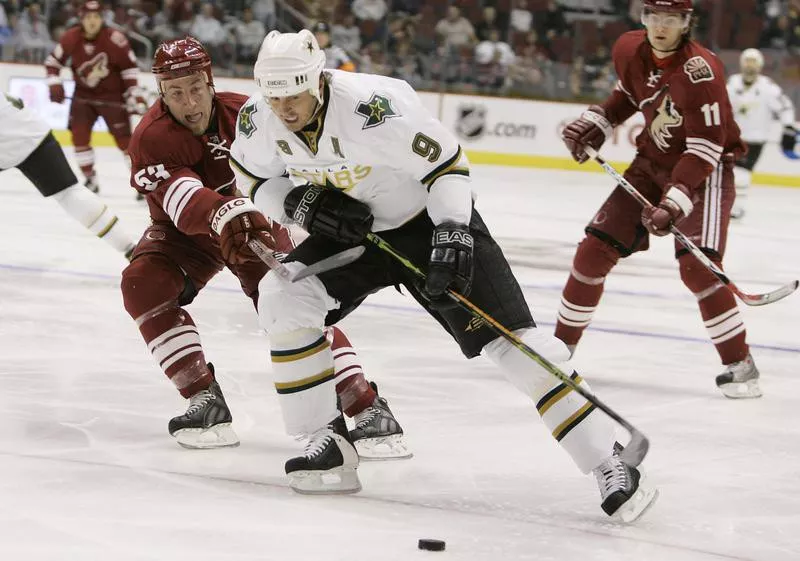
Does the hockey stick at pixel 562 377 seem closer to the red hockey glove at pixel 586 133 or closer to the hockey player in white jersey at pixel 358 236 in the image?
the hockey player in white jersey at pixel 358 236

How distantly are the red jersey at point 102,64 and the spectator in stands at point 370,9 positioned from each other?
3888mm

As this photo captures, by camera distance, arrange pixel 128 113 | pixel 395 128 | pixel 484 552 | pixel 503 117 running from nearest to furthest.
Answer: pixel 484 552 → pixel 395 128 → pixel 128 113 → pixel 503 117

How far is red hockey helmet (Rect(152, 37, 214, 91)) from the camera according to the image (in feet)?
9.36

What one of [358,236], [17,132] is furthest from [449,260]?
[17,132]

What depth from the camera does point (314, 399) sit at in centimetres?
254

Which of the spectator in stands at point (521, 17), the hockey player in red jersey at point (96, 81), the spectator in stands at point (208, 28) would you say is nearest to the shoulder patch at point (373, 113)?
the hockey player in red jersey at point (96, 81)

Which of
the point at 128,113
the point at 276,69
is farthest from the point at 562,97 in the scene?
the point at 276,69

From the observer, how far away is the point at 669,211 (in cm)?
332

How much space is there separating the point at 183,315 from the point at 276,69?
0.83 metres

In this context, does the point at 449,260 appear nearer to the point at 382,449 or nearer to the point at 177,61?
the point at 382,449

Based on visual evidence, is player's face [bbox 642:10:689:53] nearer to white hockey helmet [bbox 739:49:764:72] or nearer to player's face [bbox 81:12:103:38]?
player's face [bbox 81:12:103:38]

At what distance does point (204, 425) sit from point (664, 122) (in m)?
1.56

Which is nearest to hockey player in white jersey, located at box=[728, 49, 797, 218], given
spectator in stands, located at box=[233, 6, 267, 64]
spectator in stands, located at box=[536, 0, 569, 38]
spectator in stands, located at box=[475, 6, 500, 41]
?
spectator in stands, located at box=[536, 0, 569, 38]

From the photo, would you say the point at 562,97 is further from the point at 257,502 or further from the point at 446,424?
the point at 257,502
